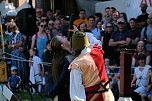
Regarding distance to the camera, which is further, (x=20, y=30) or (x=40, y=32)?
(x=20, y=30)

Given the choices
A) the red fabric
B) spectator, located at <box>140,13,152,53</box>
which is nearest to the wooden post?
the red fabric

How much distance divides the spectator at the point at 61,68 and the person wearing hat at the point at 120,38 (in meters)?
5.31

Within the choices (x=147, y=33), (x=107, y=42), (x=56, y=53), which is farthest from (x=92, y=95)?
(x=107, y=42)

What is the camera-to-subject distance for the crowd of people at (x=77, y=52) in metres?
6.49

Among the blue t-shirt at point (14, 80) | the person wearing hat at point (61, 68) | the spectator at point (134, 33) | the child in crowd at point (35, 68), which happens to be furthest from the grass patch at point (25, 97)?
the person wearing hat at point (61, 68)

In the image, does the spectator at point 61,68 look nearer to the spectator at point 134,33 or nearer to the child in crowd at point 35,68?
the spectator at point 134,33

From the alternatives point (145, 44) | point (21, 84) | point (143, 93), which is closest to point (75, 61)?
point (143, 93)

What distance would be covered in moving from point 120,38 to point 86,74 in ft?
19.6

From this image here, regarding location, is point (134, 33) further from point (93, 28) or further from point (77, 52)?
point (77, 52)

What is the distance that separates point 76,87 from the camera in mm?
6016

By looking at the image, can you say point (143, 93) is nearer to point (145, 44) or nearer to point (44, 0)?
point (145, 44)

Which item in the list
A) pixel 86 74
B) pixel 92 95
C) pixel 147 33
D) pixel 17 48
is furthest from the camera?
pixel 17 48

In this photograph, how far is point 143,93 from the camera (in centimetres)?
1052

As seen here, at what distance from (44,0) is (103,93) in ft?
47.8
